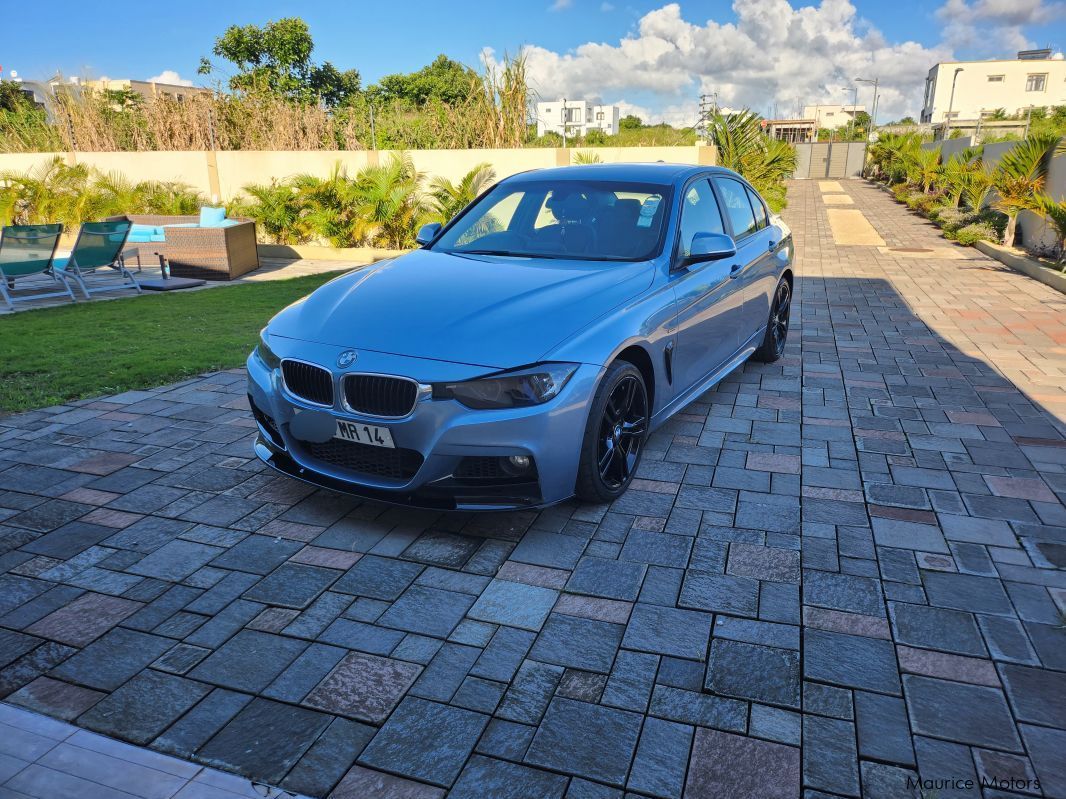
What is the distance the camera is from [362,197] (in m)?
14.4

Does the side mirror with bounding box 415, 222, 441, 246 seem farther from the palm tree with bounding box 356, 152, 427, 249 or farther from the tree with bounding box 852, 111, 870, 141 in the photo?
the tree with bounding box 852, 111, 870, 141

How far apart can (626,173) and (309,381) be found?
259 cm

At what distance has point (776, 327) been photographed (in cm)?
661

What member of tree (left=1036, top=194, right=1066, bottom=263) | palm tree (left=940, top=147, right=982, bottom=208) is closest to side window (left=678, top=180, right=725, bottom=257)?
tree (left=1036, top=194, right=1066, bottom=263)

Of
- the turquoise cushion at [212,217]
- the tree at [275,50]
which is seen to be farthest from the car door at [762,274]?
the tree at [275,50]

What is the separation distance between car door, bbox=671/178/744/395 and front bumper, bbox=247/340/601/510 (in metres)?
1.16

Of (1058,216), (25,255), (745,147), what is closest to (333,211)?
(25,255)

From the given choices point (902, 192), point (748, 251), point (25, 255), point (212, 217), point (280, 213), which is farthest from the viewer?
point (902, 192)

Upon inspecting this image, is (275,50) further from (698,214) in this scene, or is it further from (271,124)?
(698,214)

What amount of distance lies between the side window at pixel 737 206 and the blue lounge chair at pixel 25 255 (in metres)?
8.05

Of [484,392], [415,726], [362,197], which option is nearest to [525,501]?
[484,392]

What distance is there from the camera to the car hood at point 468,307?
3.38 metres

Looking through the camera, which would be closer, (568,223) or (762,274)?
(568,223)

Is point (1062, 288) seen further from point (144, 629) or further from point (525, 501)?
point (144, 629)
